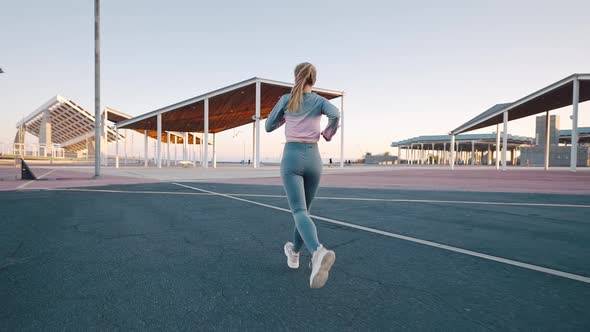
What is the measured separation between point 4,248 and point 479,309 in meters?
4.60

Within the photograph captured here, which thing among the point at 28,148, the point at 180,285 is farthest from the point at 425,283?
the point at 28,148

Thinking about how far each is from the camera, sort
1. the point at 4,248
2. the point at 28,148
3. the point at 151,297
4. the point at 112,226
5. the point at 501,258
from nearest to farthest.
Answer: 1. the point at 151,297
2. the point at 501,258
3. the point at 4,248
4. the point at 112,226
5. the point at 28,148

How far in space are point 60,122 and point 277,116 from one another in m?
58.3

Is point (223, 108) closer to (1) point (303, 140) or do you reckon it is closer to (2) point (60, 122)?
(1) point (303, 140)

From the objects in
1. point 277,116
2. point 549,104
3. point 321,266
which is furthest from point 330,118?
point 549,104

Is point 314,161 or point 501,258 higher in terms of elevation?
point 314,161

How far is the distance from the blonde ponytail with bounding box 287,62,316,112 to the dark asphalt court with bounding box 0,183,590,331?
4.82ft

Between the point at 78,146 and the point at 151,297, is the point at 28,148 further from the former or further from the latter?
the point at 151,297

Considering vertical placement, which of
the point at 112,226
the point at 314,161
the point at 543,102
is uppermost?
the point at 543,102

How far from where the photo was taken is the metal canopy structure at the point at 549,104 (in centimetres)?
2069

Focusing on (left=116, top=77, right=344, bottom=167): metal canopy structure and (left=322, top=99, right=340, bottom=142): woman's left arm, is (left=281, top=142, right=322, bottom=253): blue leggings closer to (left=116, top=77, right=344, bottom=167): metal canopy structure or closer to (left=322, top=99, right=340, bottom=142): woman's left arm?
(left=322, top=99, right=340, bottom=142): woman's left arm

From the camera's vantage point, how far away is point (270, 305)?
1931 millimetres

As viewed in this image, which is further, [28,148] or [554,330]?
[28,148]

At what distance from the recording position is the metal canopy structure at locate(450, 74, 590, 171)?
20.7 meters
